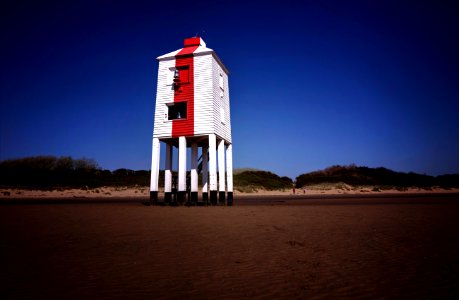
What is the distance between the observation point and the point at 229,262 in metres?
5.71

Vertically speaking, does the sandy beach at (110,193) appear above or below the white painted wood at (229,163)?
below

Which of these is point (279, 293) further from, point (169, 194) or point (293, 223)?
point (169, 194)

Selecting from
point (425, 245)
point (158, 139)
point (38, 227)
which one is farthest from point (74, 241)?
point (158, 139)

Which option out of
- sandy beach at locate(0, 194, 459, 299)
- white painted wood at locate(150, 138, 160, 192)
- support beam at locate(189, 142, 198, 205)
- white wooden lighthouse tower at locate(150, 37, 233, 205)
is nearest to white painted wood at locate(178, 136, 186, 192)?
white wooden lighthouse tower at locate(150, 37, 233, 205)

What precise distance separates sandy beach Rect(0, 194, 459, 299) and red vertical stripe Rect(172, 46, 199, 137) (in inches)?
482

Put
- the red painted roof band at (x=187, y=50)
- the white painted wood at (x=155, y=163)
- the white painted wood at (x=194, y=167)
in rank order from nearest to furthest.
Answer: the white painted wood at (x=155, y=163)
the white painted wood at (x=194, y=167)
the red painted roof band at (x=187, y=50)

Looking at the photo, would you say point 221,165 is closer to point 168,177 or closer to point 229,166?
point 229,166

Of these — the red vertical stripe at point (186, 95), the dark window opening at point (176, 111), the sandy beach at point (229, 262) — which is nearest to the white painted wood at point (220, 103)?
the red vertical stripe at point (186, 95)

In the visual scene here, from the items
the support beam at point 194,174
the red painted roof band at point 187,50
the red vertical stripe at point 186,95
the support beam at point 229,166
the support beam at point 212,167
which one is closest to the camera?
the support beam at point 212,167

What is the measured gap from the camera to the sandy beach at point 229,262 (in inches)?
163

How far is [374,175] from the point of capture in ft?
231

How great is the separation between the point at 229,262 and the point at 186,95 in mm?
17722

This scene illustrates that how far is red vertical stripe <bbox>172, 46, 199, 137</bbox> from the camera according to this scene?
2136cm

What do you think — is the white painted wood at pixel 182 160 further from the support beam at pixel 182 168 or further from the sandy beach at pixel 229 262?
the sandy beach at pixel 229 262
